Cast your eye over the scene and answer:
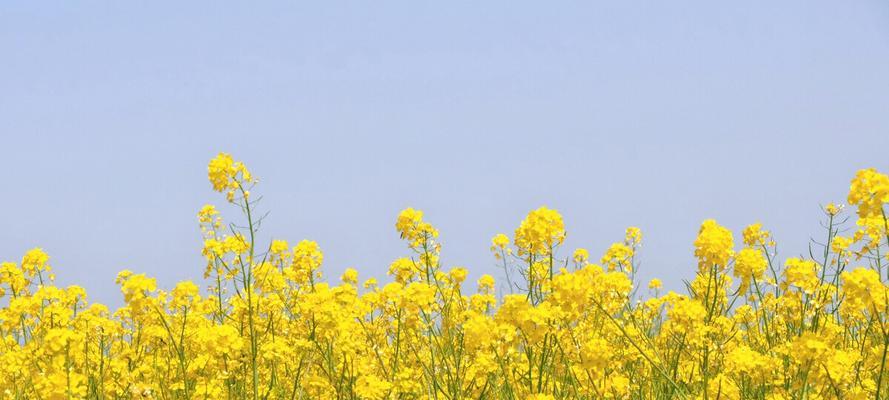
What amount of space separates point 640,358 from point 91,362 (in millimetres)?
2909

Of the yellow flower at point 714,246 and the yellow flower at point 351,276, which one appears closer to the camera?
the yellow flower at point 714,246

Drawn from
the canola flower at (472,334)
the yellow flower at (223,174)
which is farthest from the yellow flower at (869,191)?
the yellow flower at (223,174)

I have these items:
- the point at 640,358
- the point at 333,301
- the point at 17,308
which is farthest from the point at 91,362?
the point at 640,358

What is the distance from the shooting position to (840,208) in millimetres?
5555

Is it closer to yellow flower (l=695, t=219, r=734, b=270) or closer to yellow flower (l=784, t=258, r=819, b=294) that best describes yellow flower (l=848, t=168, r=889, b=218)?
yellow flower (l=695, t=219, r=734, b=270)

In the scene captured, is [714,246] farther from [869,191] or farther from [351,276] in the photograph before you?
[351,276]

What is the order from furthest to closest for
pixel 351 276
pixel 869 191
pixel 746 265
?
pixel 351 276
pixel 746 265
pixel 869 191

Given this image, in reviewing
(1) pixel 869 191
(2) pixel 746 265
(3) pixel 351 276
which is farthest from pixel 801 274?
(3) pixel 351 276

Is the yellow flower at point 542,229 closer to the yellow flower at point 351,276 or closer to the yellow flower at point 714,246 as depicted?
the yellow flower at point 714,246

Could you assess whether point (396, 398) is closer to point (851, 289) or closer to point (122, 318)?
point (851, 289)

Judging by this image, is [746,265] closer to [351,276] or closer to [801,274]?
[801,274]

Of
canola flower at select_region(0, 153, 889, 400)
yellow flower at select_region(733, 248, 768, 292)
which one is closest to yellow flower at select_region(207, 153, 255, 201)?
canola flower at select_region(0, 153, 889, 400)

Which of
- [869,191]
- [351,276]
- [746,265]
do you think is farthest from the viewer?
[351,276]

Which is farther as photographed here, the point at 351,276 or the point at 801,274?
the point at 351,276
